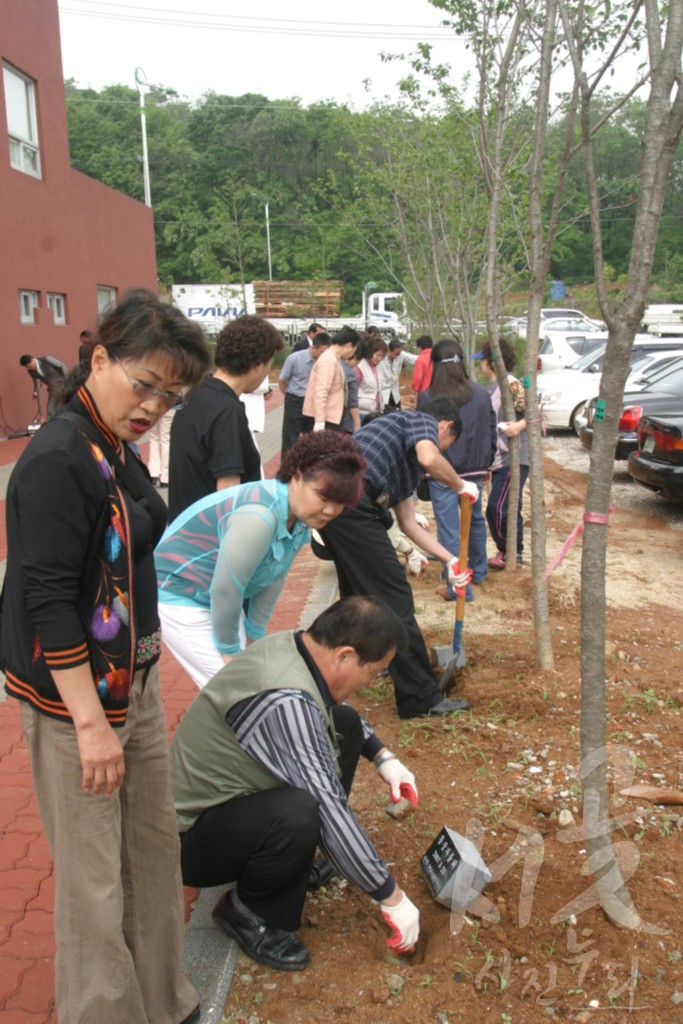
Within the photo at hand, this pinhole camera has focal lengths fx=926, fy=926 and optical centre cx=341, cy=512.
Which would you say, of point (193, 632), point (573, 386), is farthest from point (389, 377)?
point (193, 632)

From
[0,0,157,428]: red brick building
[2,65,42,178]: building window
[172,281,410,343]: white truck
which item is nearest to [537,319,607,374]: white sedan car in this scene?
[0,0,157,428]: red brick building

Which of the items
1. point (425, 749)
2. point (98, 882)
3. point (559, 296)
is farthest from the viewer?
point (559, 296)

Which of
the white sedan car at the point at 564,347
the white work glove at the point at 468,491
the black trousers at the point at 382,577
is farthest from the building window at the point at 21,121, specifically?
the black trousers at the point at 382,577

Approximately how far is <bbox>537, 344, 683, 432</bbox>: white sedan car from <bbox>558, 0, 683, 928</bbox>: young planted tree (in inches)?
504

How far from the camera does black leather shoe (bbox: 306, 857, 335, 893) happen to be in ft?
10.4

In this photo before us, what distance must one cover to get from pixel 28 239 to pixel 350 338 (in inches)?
369

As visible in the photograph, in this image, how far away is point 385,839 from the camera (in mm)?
3426

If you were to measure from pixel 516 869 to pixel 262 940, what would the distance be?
0.92 m

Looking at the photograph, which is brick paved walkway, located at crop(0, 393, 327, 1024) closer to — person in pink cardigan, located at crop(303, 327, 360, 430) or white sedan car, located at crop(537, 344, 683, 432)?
person in pink cardigan, located at crop(303, 327, 360, 430)

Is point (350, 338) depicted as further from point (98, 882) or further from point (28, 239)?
point (28, 239)

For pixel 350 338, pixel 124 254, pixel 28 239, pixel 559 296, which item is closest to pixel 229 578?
pixel 350 338

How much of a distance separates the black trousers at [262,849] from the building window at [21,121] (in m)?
14.9

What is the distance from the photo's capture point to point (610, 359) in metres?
2.60

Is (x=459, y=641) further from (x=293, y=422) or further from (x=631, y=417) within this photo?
(x=631, y=417)
